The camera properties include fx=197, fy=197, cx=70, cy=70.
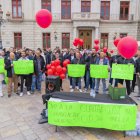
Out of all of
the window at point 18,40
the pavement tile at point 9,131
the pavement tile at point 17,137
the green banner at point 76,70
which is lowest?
the pavement tile at point 17,137

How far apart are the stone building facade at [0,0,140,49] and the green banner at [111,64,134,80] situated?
1836 centimetres

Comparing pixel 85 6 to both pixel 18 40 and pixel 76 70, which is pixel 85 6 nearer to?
pixel 18 40

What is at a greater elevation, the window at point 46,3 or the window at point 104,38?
the window at point 46,3

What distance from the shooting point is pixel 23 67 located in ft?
24.5

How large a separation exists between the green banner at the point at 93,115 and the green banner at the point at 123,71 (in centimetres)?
275

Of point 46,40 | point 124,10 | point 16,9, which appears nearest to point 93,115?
point 46,40

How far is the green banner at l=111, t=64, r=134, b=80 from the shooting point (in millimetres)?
6858

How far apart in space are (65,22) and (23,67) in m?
18.7

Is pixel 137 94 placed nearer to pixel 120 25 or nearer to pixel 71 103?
pixel 71 103

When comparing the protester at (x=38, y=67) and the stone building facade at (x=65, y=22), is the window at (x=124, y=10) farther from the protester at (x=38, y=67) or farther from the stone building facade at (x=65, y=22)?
the protester at (x=38, y=67)

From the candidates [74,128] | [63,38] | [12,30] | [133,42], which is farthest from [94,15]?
[74,128]

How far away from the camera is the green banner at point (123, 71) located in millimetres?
6858

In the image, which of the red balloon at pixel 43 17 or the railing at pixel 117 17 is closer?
the red balloon at pixel 43 17

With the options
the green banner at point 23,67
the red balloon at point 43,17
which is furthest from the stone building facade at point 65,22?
the green banner at point 23,67
